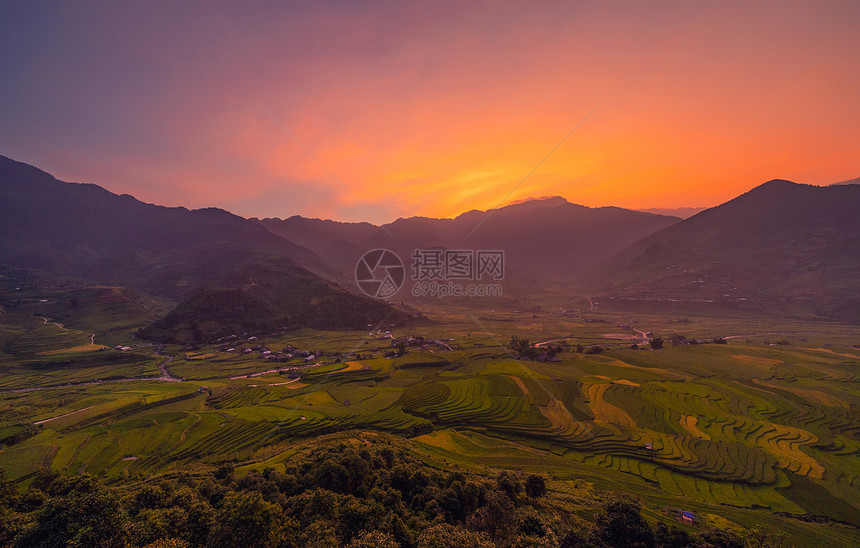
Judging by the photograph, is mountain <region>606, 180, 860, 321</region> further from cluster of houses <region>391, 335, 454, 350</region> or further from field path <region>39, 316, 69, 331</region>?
field path <region>39, 316, 69, 331</region>

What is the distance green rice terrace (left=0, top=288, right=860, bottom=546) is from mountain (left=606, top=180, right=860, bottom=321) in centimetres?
5508

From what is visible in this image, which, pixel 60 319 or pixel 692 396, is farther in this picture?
pixel 60 319

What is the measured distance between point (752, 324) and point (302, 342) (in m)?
169

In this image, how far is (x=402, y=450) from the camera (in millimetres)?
36844

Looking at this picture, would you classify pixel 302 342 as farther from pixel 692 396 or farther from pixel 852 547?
pixel 852 547

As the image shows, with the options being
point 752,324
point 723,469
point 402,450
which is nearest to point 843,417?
point 723,469

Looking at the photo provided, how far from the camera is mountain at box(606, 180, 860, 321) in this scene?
13053cm

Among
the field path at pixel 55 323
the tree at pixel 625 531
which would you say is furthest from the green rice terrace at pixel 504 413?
the tree at pixel 625 531

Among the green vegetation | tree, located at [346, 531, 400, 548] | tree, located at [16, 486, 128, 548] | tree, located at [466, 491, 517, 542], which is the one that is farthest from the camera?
tree, located at [466, 491, 517, 542]

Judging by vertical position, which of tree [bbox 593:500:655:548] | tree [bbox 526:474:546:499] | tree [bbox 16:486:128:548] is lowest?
tree [bbox 526:474:546:499]

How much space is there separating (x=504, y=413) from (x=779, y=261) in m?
201

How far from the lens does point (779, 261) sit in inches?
6137

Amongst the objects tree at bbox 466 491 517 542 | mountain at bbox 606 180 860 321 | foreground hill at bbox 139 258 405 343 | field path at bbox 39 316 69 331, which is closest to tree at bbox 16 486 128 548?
tree at bbox 466 491 517 542

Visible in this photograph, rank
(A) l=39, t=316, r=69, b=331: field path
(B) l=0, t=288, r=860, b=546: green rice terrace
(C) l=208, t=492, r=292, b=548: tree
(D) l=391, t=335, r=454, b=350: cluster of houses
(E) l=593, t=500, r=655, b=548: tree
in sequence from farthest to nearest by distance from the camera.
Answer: (A) l=39, t=316, r=69, b=331: field path → (D) l=391, t=335, r=454, b=350: cluster of houses → (B) l=0, t=288, r=860, b=546: green rice terrace → (E) l=593, t=500, r=655, b=548: tree → (C) l=208, t=492, r=292, b=548: tree
